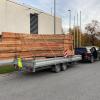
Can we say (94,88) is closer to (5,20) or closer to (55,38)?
(55,38)

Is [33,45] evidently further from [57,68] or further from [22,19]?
[22,19]

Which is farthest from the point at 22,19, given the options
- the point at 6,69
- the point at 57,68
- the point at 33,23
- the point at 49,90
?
the point at 49,90

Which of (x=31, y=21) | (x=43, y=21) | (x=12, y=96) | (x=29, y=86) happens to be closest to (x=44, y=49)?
(x=29, y=86)

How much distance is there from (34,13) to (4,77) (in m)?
21.3

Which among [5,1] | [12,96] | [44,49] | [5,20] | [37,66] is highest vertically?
[5,1]

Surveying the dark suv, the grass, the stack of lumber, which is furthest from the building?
the stack of lumber

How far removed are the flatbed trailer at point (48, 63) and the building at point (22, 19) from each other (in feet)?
41.3

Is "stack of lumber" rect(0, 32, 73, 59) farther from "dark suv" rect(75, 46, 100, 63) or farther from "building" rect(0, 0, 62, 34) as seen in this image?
"building" rect(0, 0, 62, 34)

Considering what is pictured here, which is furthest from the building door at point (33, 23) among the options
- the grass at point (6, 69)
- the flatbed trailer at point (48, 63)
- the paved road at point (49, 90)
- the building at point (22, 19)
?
the paved road at point (49, 90)

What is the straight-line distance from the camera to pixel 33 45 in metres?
14.4

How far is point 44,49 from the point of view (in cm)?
1488

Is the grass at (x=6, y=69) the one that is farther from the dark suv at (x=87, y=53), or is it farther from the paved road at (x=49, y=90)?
the dark suv at (x=87, y=53)

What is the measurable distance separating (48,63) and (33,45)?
223cm

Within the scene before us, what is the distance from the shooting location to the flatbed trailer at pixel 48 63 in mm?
11719
